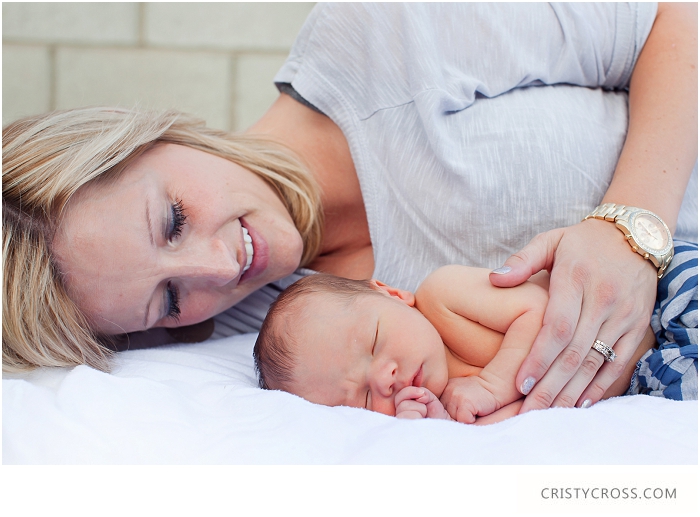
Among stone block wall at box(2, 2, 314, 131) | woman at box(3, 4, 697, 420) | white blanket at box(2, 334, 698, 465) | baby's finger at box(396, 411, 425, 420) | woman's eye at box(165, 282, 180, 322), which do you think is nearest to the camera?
white blanket at box(2, 334, 698, 465)

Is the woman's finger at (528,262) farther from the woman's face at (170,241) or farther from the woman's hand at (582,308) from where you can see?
the woman's face at (170,241)

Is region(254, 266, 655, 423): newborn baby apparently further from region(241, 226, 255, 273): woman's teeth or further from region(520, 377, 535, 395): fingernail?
region(241, 226, 255, 273): woman's teeth

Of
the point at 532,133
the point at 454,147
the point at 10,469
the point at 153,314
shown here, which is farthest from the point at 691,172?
the point at 10,469

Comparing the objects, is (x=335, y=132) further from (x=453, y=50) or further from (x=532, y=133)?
(x=532, y=133)

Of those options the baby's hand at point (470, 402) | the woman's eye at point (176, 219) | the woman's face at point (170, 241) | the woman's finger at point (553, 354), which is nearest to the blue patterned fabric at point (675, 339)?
the woman's finger at point (553, 354)

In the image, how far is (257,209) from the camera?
1.18 metres

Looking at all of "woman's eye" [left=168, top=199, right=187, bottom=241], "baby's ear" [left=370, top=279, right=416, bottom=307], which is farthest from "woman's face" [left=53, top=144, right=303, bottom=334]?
"baby's ear" [left=370, top=279, right=416, bottom=307]

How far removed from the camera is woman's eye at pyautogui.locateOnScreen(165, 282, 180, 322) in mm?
1146

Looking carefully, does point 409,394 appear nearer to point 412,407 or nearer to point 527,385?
point 412,407

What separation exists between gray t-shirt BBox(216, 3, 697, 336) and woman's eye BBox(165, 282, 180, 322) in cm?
45

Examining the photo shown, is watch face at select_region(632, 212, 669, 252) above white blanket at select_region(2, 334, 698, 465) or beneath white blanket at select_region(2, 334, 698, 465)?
above

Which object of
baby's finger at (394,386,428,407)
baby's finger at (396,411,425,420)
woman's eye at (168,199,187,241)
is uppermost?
woman's eye at (168,199,187,241)

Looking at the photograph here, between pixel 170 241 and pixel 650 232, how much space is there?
893 millimetres

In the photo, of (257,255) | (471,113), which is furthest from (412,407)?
(471,113)
